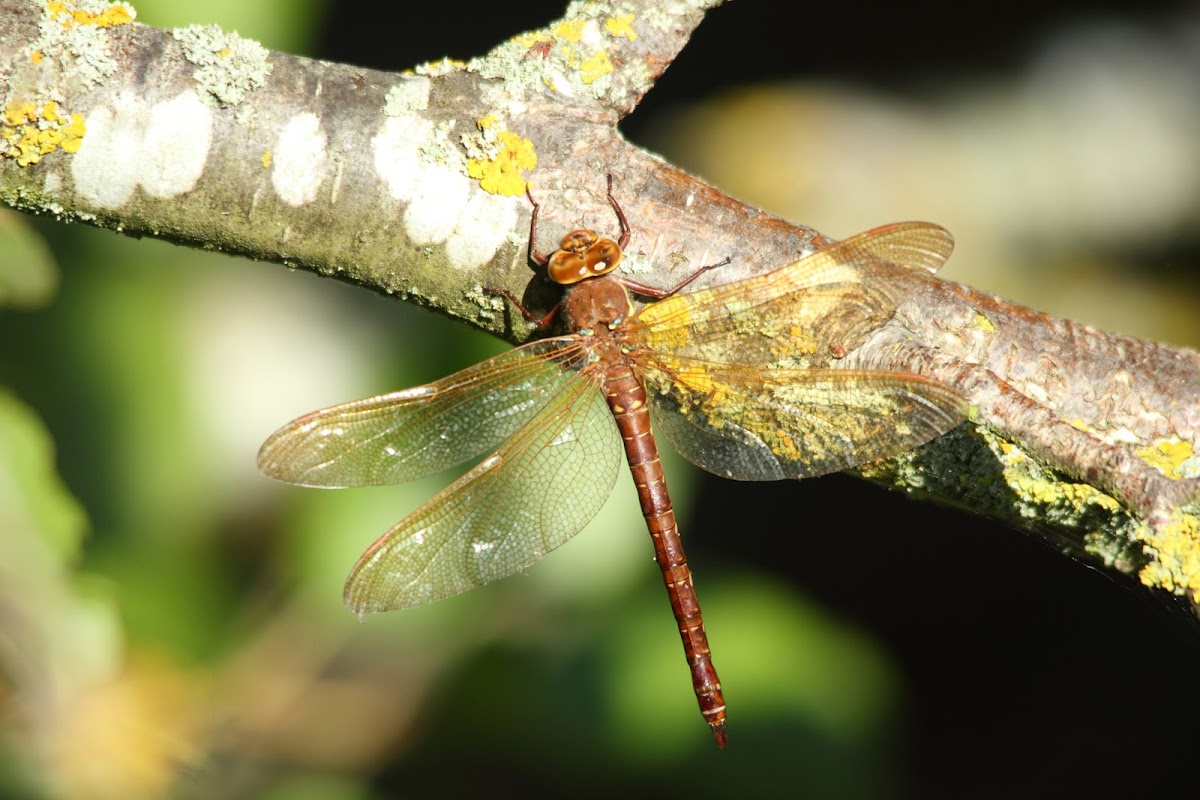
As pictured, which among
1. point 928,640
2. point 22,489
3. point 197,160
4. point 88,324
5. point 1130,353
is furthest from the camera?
point 928,640

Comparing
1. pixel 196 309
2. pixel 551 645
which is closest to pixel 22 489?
pixel 551 645

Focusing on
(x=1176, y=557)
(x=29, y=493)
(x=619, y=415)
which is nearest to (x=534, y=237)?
(x=619, y=415)

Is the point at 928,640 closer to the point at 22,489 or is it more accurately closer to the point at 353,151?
the point at 353,151

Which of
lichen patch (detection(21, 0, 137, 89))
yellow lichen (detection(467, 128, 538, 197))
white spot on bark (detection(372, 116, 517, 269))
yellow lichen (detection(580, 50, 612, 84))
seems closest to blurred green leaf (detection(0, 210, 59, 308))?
lichen patch (detection(21, 0, 137, 89))

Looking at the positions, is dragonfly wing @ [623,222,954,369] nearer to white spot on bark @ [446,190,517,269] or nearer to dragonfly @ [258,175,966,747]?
dragonfly @ [258,175,966,747]

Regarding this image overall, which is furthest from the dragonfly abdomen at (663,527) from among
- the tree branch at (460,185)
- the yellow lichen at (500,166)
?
the yellow lichen at (500,166)

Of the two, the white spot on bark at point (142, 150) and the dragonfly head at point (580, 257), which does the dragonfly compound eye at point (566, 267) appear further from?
the white spot on bark at point (142, 150)

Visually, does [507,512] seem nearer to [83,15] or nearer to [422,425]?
[422,425]
